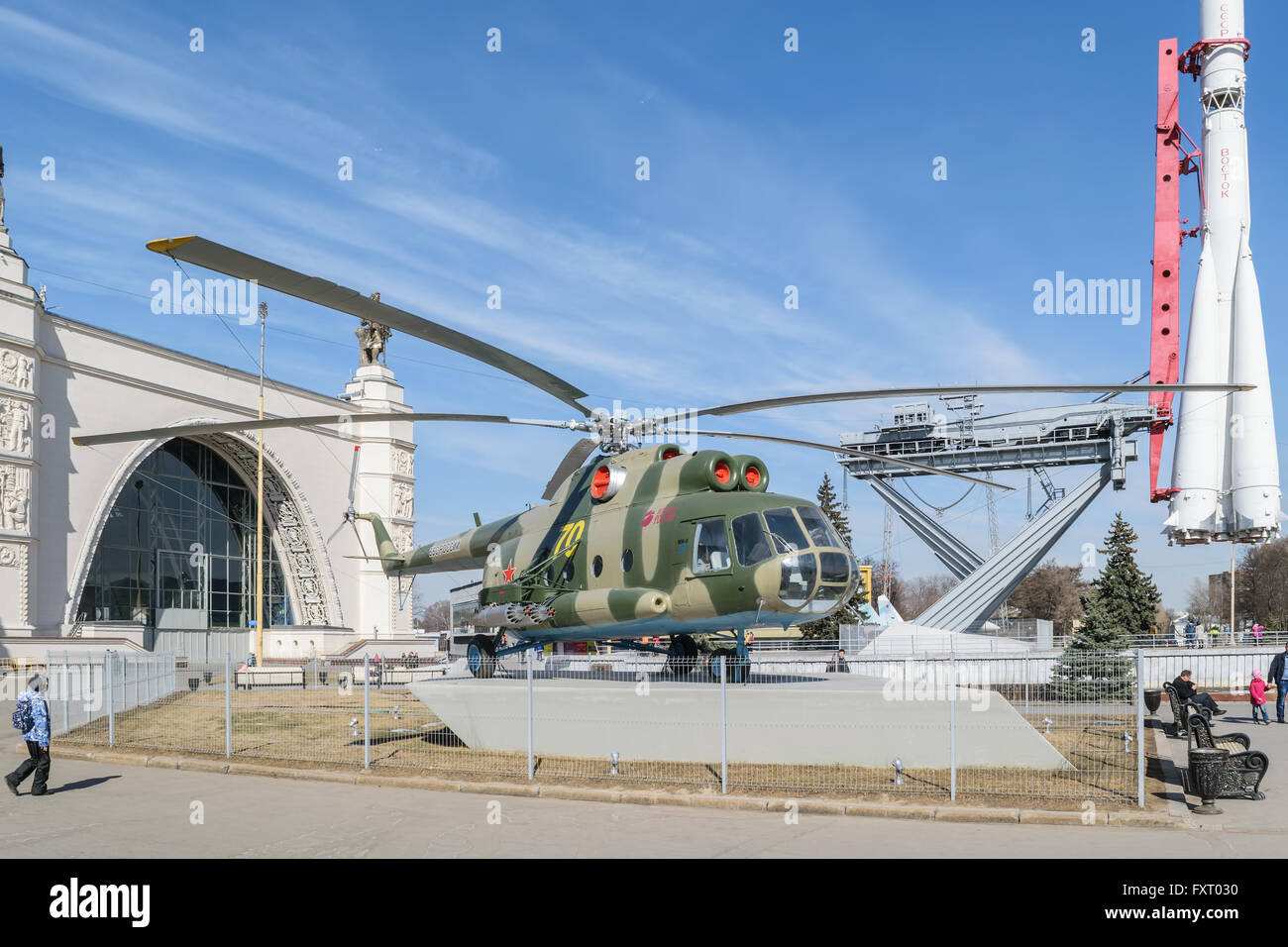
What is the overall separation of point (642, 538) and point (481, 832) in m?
6.58

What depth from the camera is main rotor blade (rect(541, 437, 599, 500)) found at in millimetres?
17953

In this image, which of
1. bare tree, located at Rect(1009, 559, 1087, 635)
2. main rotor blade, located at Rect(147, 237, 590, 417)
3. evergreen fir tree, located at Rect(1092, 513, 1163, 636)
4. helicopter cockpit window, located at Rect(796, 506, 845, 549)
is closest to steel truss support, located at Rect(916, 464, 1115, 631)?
evergreen fir tree, located at Rect(1092, 513, 1163, 636)

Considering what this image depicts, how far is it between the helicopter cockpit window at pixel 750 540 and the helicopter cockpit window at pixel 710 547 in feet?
0.68

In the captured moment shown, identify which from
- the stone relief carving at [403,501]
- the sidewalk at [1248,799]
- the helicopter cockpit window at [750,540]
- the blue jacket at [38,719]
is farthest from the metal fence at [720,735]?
the stone relief carving at [403,501]

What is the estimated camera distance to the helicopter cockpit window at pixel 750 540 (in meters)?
14.7

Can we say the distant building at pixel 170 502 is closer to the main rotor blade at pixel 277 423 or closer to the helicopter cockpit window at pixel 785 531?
the main rotor blade at pixel 277 423

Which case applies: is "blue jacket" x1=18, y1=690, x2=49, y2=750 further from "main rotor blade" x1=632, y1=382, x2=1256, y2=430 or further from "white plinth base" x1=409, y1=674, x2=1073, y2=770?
"main rotor blade" x1=632, y1=382, x2=1256, y2=430

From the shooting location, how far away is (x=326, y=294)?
1180 cm

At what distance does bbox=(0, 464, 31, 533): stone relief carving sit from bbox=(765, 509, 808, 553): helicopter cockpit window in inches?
1409

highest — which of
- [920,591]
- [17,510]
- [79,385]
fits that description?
[79,385]

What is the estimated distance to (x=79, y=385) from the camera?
142 ft
